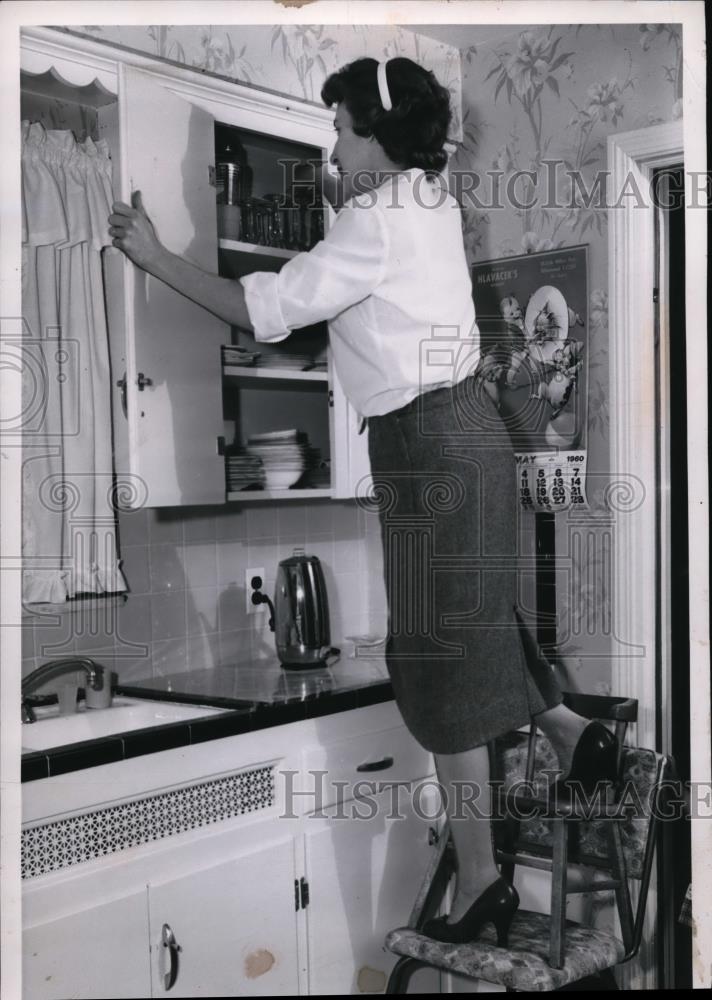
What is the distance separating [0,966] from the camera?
1.55 m

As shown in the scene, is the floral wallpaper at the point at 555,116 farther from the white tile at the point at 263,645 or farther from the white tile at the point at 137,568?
the white tile at the point at 137,568

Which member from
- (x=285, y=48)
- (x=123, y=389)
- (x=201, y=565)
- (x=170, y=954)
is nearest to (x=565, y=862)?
(x=170, y=954)

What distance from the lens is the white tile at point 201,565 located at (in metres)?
2.18

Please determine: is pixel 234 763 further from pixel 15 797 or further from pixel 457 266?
pixel 457 266

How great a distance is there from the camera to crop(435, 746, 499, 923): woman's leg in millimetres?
1826

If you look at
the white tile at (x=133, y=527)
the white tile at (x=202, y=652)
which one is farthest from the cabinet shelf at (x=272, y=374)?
the white tile at (x=202, y=652)

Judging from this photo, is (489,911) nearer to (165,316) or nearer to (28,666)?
(28,666)

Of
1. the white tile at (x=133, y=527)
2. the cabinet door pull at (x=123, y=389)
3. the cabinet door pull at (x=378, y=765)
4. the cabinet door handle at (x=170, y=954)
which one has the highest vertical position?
the cabinet door pull at (x=123, y=389)

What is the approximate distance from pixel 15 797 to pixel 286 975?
581 mm

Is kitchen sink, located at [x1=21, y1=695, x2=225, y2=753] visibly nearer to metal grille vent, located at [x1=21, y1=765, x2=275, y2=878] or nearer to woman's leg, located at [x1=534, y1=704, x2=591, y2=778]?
metal grille vent, located at [x1=21, y1=765, x2=275, y2=878]

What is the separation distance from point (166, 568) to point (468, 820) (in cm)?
75

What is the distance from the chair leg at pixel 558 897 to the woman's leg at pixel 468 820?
0.34ft

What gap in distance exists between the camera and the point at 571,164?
6.06ft

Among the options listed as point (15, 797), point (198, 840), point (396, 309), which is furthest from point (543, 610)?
point (15, 797)
